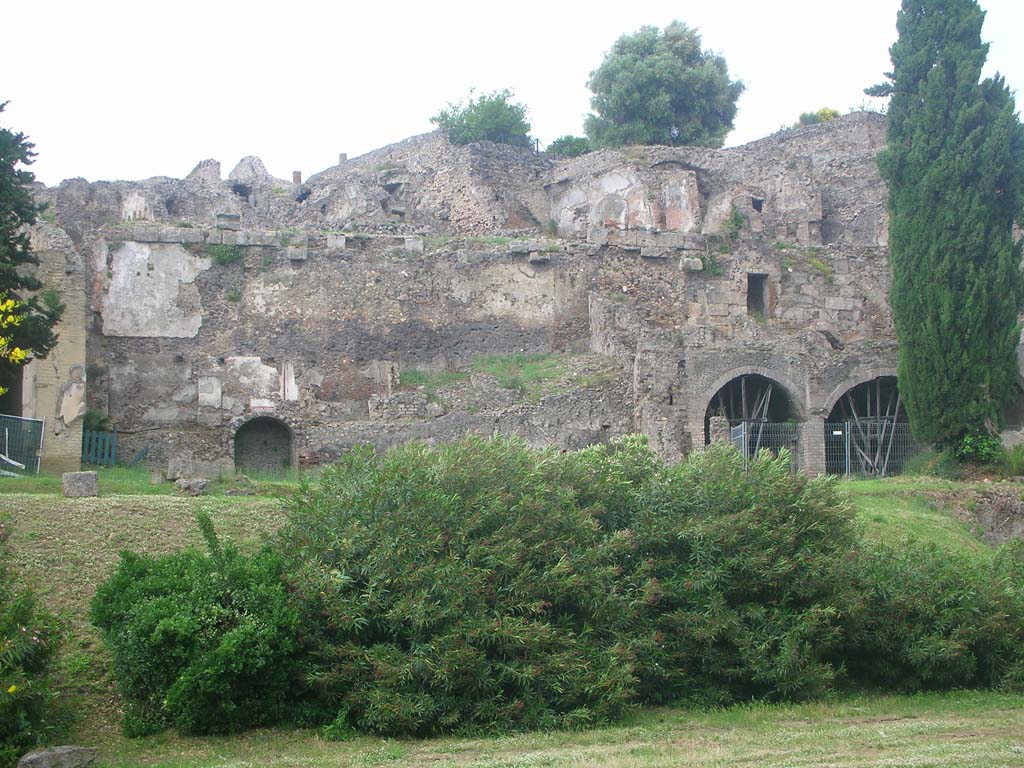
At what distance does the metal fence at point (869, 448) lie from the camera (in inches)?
1376

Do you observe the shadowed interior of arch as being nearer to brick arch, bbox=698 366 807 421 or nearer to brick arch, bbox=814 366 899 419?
brick arch, bbox=698 366 807 421

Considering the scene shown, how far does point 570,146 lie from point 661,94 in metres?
3.90

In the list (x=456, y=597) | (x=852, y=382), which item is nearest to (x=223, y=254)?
(x=852, y=382)

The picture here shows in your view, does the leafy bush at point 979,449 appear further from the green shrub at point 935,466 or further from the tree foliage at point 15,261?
the tree foliage at point 15,261

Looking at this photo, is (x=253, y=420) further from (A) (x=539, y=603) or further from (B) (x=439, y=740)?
(B) (x=439, y=740)

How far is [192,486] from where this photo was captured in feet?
79.5

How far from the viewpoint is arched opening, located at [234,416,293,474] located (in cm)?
3438

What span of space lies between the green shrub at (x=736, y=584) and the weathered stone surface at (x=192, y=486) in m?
8.04

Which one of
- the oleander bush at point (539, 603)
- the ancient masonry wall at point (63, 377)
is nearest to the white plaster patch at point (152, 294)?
the ancient masonry wall at point (63, 377)

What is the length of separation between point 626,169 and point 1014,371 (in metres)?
18.2

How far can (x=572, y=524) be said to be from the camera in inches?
755

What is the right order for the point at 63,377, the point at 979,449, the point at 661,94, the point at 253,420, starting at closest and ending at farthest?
the point at 63,377
the point at 979,449
the point at 253,420
the point at 661,94

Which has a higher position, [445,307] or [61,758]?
[445,307]

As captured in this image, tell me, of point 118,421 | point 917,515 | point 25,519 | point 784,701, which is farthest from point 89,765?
point 118,421
